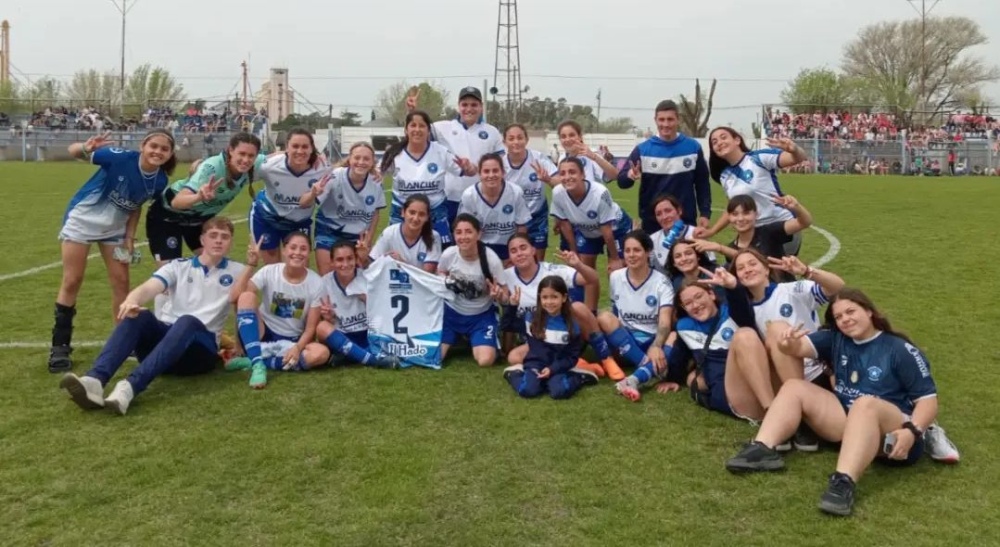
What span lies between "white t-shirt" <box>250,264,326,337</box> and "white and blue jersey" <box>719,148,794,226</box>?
3132mm

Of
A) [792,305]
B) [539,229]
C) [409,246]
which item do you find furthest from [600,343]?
[539,229]

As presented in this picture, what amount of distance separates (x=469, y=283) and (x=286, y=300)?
131cm

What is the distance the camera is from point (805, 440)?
4.15 m

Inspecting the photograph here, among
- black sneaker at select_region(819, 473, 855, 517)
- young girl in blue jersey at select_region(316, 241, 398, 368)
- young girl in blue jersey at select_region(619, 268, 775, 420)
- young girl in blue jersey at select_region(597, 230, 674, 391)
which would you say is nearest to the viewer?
black sneaker at select_region(819, 473, 855, 517)

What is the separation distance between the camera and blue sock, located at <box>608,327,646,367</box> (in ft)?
18.0

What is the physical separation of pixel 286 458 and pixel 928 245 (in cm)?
1034

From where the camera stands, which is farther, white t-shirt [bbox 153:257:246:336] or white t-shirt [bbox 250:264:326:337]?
white t-shirt [bbox 250:264:326:337]

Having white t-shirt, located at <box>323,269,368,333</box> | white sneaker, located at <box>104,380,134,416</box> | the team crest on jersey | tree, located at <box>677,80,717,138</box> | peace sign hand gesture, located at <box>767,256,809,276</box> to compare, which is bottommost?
white sneaker, located at <box>104,380,134,416</box>

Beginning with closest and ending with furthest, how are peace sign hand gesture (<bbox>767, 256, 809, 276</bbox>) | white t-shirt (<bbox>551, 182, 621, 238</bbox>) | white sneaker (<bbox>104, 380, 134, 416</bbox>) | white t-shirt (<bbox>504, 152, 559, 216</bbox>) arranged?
peace sign hand gesture (<bbox>767, 256, 809, 276</bbox>)
white sneaker (<bbox>104, 380, 134, 416</bbox>)
white t-shirt (<bbox>551, 182, 621, 238</bbox>)
white t-shirt (<bbox>504, 152, 559, 216</bbox>)

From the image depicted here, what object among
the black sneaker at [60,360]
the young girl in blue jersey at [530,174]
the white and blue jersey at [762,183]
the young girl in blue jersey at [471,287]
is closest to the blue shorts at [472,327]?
the young girl in blue jersey at [471,287]

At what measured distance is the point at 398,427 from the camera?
454 centimetres

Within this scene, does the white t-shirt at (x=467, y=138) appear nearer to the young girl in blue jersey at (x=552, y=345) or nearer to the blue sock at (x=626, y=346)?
the young girl in blue jersey at (x=552, y=345)

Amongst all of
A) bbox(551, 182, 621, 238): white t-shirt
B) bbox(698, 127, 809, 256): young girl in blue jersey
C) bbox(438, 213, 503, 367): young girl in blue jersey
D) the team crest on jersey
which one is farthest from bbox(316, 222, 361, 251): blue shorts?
the team crest on jersey

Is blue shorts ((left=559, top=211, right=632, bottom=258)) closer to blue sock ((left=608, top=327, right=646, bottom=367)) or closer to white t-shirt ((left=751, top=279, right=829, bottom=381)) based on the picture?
blue sock ((left=608, top=327, right=646, bottom=367))
